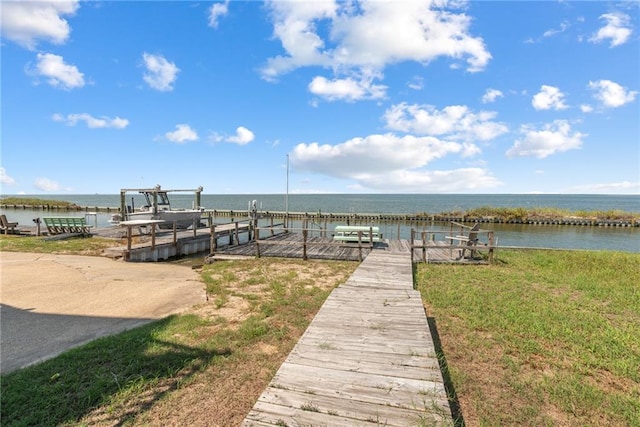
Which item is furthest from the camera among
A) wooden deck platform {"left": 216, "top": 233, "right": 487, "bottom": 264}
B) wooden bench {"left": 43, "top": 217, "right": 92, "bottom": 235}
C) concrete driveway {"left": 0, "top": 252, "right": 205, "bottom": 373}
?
wooden bench {"left": 43, "top": 217, "right": 92, "bottom": 235}

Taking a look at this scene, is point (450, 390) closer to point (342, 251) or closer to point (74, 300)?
point (74, 300)

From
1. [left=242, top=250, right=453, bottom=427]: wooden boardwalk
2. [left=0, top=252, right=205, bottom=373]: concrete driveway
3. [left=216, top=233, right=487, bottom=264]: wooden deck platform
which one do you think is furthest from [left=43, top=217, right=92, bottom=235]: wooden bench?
[left=242, top=250, right=453, bottom=427]: wooden boardwalk

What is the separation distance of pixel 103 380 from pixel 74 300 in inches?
185

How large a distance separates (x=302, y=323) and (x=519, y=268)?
30.0 ft

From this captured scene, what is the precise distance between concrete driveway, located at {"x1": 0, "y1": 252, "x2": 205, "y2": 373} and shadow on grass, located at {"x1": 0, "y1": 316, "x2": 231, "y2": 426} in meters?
0.72

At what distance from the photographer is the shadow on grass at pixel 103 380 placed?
347 centimetres

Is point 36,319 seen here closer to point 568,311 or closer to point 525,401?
point 525,401

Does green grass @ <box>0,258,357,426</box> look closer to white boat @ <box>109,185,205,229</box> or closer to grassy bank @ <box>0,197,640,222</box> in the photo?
white boat @ <box>109,185,205,229</box>

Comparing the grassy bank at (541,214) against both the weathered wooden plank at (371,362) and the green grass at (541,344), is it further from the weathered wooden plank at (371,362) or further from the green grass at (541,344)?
the weathered wooden plank at (371,362)

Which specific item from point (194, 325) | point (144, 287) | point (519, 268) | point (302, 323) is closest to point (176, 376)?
point (194, 325)

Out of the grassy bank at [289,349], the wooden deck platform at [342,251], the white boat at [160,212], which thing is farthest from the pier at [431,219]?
the grassy bank at [289,349]

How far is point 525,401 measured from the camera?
3.84 m

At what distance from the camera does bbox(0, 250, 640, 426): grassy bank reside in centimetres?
358

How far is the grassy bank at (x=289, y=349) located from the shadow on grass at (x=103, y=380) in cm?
1
